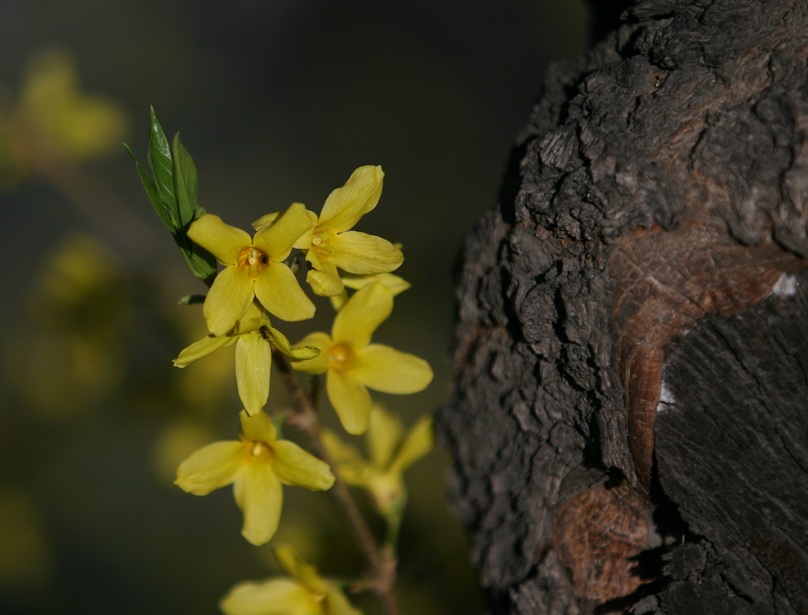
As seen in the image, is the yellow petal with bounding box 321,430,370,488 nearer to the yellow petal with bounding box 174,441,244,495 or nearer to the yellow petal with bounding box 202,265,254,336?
the yellow petal with bounding box 174,441,244,495

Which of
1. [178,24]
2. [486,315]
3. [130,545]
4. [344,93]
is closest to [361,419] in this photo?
[486,315]

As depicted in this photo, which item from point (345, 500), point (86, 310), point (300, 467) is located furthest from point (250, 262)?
point (86, 310)

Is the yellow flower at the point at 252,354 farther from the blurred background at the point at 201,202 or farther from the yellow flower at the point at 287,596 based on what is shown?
the blurred background at the point at 201,202

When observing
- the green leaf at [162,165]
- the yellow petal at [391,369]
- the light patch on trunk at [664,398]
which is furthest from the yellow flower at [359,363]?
the light patch on trunk at [664,398]

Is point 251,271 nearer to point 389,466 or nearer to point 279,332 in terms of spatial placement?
point 279,332

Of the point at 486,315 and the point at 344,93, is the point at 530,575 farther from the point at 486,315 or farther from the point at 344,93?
the point at 344,93

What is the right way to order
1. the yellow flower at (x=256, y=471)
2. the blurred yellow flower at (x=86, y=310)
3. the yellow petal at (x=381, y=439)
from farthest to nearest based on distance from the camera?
1. the blurred yellow flower at (x=86, y=310)
2. the yellow petal at (x=381, y=439)
3. the yellow flower at (x=256, y=471)
